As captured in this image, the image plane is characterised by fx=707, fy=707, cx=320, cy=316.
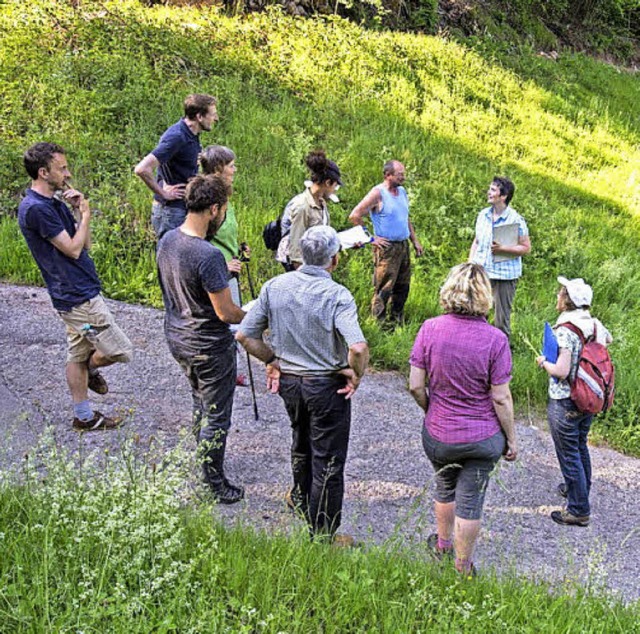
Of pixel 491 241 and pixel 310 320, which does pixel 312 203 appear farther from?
pixel 491 241

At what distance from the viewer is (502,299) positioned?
7469 millimetres

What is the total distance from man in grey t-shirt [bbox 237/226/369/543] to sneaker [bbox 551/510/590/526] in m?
1.93

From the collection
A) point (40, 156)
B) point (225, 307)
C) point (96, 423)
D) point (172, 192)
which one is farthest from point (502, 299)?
point (40, 156)

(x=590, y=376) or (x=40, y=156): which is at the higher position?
(x=40, y=156)

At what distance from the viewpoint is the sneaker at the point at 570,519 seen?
531cm

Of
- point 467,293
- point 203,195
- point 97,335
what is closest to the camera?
point 467,293

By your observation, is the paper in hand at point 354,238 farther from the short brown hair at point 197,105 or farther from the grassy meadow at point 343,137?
the grassy meadow at point 343,137

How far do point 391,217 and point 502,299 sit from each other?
57.4 inches

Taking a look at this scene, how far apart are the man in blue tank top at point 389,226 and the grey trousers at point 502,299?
1.00 metres

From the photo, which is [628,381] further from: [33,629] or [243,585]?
[33,629]

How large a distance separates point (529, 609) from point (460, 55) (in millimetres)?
14753

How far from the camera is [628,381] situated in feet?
24.4

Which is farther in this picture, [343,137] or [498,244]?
[343,137]

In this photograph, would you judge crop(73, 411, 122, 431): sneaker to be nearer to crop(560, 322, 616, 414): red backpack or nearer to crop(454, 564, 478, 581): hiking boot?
crop(454, 564, 478, 581): hiking boot
